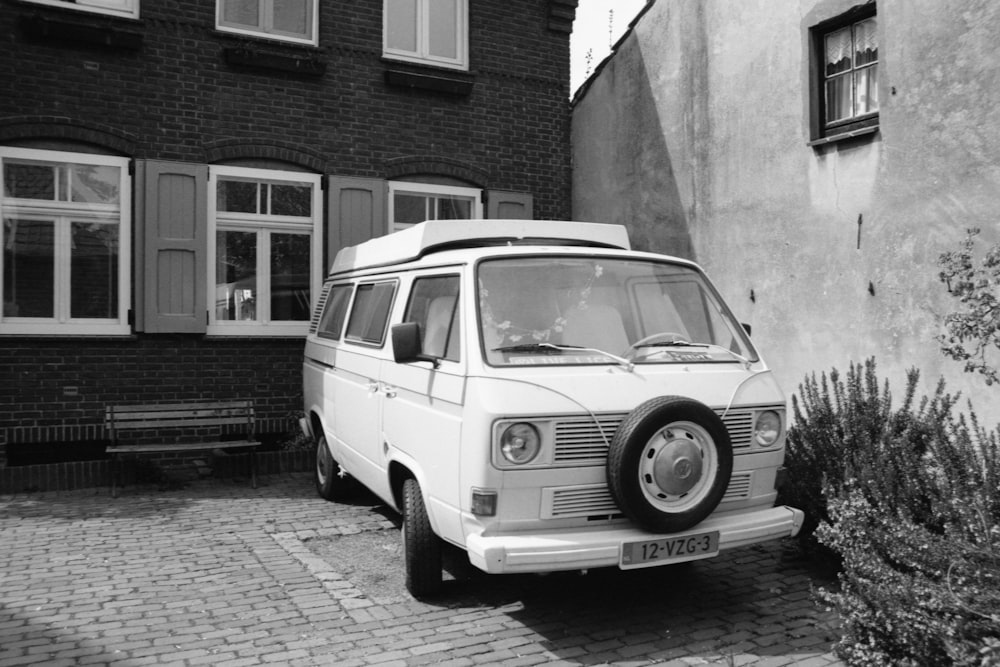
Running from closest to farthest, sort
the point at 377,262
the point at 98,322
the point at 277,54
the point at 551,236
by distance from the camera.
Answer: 1. the point at 551,236
2. the point at 377,262
3. the point at 98,322
4. the point at 277,54

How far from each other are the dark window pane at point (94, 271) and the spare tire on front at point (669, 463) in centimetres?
698

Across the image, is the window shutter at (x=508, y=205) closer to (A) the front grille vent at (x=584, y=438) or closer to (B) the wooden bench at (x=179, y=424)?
(B) the wooden bench at (x=179, y=424)

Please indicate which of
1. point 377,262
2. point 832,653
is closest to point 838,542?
point 832,653

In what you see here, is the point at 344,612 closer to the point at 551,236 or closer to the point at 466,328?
the point at 466,328

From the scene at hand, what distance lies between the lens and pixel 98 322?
929 centimetres

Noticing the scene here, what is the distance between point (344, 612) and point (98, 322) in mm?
5671

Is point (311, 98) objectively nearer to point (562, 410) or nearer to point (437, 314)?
point (437, 314)

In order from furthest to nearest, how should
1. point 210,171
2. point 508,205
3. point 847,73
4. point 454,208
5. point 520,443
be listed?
point 508,205
point 454,208
point 210,171
point 847,73
point 520,443

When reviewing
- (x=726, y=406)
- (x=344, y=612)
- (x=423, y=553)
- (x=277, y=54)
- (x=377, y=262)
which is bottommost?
(x=344, y=612)

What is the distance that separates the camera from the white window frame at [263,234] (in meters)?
9.86

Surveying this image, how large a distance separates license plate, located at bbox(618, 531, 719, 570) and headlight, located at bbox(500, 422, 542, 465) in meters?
0.68

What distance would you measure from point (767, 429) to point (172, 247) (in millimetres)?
6994

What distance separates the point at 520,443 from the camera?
4.48 m

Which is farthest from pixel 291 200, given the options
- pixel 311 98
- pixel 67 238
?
pixel 67 238
